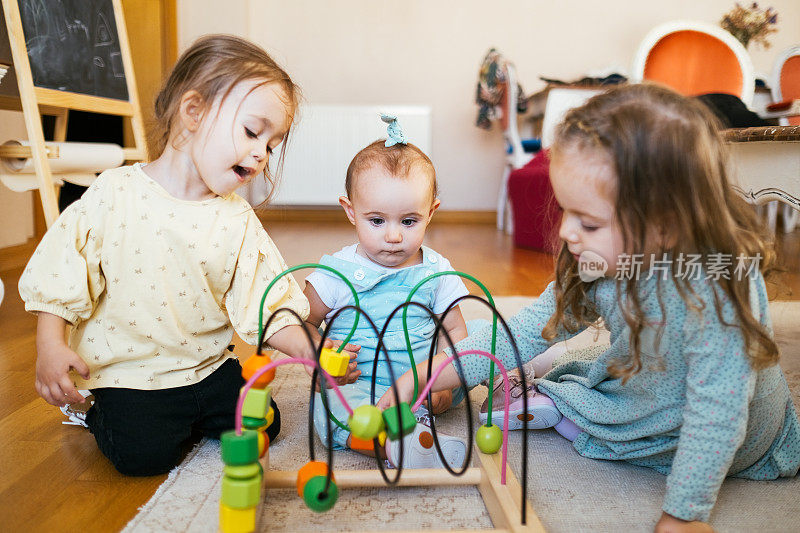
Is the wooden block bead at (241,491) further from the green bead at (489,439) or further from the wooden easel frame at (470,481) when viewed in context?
the green bead at (489,439)

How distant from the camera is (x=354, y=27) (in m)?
4.46

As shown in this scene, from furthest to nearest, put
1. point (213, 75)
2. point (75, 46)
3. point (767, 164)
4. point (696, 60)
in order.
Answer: point (696, 60)
point (75, 46)
point (767, 164)
point (213, 75)

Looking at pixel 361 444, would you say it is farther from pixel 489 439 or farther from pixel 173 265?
pixel 173 265

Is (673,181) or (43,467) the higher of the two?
(673,181)

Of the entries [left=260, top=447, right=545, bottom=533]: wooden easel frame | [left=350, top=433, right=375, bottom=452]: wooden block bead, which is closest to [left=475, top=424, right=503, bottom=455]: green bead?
[left=260, top=447, right=545, bottom=533]: wooden easel frame

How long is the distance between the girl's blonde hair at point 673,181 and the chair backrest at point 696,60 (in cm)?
212

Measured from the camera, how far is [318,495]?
2.29ft

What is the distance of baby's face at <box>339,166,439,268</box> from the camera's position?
1.15m

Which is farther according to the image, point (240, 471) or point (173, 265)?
point (173, 265)

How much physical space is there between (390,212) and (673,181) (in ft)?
1.76

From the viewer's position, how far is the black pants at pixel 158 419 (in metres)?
0.92

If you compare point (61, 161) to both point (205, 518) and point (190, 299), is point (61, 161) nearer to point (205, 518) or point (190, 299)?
point (190, 299)

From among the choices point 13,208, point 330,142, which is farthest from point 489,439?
point 330,142

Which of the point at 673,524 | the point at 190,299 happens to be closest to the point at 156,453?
the point at 190,299
